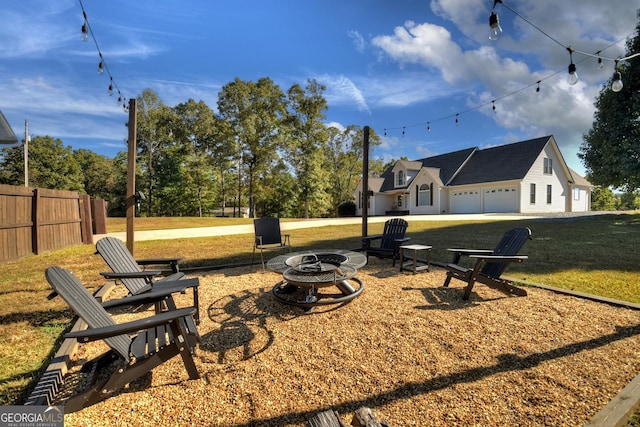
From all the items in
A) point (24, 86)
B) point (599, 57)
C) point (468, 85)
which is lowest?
point (599, 57)

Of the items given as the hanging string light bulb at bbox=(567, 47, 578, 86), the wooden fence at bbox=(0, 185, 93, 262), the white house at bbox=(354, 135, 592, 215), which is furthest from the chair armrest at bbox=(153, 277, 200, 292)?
the white house at bbox=(354, 135, 592, 215)

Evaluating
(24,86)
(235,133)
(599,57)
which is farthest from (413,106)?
(24,86)

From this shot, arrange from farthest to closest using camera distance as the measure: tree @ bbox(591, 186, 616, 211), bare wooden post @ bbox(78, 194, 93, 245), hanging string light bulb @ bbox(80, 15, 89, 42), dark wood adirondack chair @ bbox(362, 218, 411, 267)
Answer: tree @ bbox(591, 186, 616, 211) → bare wooden post @ bbox(78, 194, 93, 245) → dark wood adirondack chair @ bbox(362, 218, 411, 267) → hanging string light bulb @ bbox(80, 15, 89, 42)

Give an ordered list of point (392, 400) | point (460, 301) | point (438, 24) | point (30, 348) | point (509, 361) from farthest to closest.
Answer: point (438, 24) → point (460, 301) → point (30, 348) → point (509, 361) → point (392, 400)

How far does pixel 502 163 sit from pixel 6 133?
2904cm

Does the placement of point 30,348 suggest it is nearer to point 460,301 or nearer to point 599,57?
point 460,301

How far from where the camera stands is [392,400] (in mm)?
2107

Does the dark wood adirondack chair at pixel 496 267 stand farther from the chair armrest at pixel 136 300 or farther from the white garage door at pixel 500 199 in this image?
the white garage door at pixel 500 199

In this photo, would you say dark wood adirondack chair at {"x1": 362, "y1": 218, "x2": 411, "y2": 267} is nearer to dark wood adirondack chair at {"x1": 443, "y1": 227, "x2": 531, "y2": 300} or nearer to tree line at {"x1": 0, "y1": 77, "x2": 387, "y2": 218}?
dark wood adirondack chair at {"x1": 443, "y1": 227, "x2": 531, "y2": 300}

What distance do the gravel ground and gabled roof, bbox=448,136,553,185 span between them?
22835 mm

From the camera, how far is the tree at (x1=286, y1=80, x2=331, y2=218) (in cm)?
2625

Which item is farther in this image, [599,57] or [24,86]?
→ [24,86]

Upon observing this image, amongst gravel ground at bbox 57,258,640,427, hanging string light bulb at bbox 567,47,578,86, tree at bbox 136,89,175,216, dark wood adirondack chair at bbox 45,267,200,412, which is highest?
tree at bbox 136,89,175,216

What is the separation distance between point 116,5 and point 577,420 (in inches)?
373
